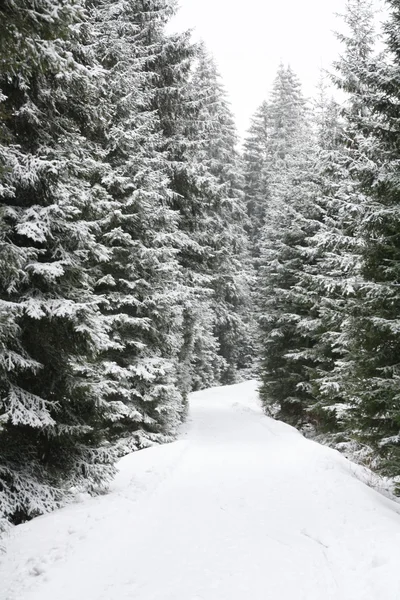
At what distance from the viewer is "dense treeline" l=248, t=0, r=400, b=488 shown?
873 centimetres

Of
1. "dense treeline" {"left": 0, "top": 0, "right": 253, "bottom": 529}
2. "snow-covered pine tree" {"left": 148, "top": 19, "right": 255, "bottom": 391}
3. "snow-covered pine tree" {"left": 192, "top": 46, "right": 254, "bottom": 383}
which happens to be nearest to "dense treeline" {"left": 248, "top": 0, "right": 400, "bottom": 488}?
"snow-covered pine tree" {"left": 192, "top": 46, "right": 254, "bottom": 383}

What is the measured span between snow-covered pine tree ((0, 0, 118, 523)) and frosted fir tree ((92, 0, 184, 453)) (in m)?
3.90

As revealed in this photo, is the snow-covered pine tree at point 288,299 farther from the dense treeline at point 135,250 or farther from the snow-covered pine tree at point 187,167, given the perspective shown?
the snow-covered pine tree at point 187,167

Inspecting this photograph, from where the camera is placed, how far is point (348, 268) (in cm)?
1238

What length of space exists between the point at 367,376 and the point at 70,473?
618cm

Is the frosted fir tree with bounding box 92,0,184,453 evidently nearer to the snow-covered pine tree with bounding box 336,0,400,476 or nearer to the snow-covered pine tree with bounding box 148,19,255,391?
the snow-covered pine tree with bounding box 148,19,255,391

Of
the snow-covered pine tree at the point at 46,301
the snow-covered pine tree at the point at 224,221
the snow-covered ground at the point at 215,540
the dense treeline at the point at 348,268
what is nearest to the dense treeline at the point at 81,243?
the snow-covered pine tree at the point at 46,301

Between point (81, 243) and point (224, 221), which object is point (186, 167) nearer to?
point (81, 243)

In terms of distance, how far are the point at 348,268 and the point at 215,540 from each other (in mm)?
8739

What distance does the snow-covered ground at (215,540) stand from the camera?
180 inches

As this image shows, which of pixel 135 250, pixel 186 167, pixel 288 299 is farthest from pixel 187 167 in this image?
pixel 288 299

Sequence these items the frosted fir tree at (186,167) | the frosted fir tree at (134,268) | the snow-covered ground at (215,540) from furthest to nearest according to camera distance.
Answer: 1. the frosted fir tree at (186,167)
2. the frosted fir tree at (134,268)
3. the snow-covered ground at (215,540)

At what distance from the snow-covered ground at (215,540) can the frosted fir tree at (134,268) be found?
8.46 feet

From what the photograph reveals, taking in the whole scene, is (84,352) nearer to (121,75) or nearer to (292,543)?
(292,543)
